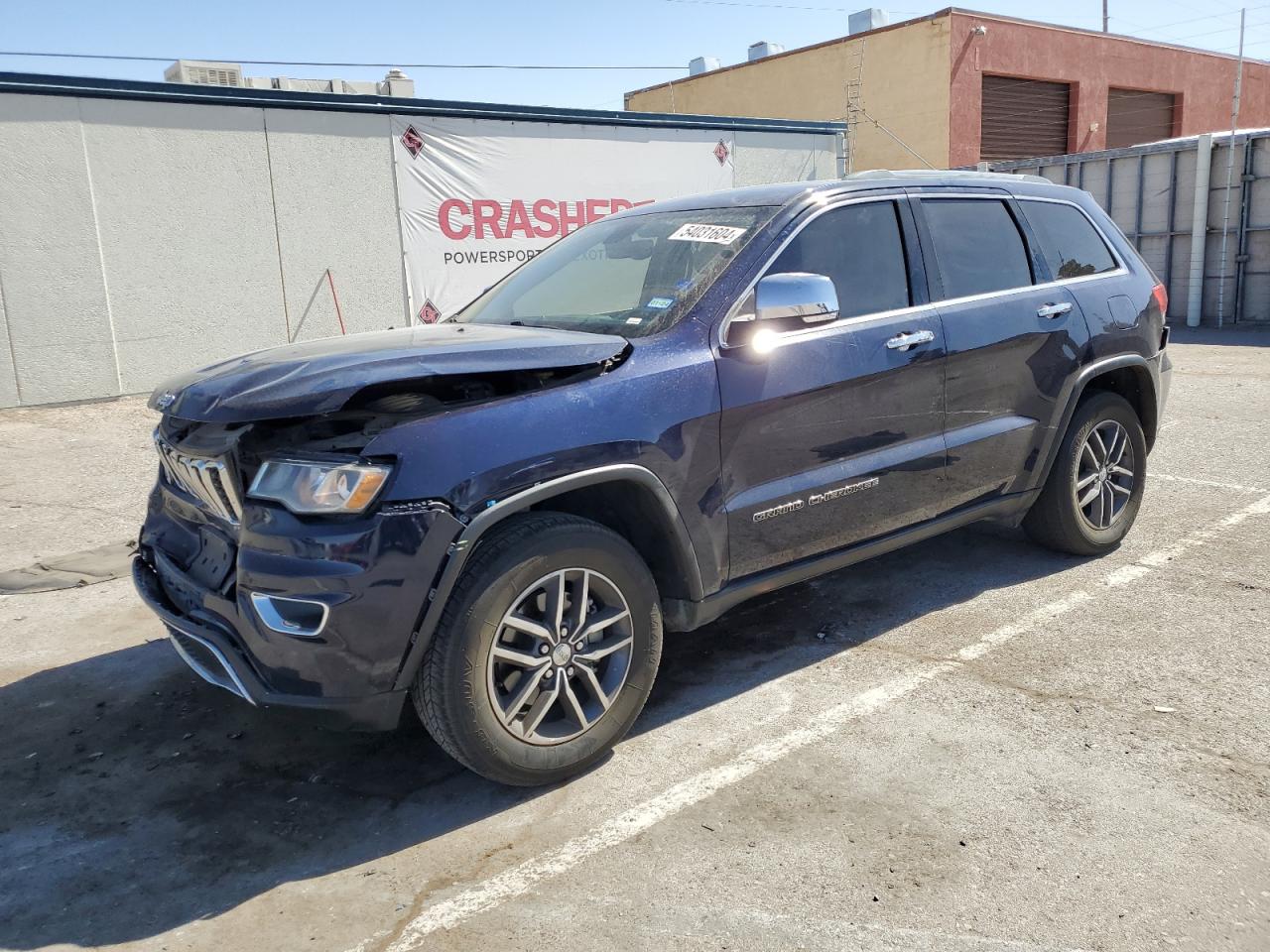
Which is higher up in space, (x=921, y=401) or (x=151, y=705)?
(x=921, y=401)

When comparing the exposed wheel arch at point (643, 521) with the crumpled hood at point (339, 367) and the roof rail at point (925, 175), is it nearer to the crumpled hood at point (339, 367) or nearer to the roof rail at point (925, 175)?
the crumpled hood at point (339, 367)

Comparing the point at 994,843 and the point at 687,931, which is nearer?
the point at 687,931

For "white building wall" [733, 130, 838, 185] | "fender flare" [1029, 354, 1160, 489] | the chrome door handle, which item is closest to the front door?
the chrome door handle

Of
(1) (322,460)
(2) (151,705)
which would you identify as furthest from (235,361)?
(2) (151,705)

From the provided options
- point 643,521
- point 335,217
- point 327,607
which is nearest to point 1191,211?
point 335,217

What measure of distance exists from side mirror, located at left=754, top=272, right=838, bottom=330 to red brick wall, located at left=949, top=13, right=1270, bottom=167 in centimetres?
2356

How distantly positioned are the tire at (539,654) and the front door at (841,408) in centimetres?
54

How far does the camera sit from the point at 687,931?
2.64m

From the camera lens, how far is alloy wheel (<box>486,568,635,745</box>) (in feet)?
10.5

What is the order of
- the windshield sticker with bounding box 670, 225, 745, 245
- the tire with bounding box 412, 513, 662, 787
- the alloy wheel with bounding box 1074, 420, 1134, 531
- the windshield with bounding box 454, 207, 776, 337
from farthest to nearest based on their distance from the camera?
the alloy wheel with bounding box 1074, 420, 1134, 531 < the windshield sticker with bounding box 670, 225, 745, 245 < the windshield with bounding box 454, 207, 776, 337 < the tire with bounding box 412, 513, 662, 787

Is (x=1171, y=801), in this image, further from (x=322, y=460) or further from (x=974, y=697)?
(x=322, y=460)

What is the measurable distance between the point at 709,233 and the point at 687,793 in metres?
2.12

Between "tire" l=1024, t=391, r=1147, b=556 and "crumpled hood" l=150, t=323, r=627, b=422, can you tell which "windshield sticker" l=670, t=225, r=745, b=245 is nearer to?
"crumpled hood" l=150, t=323, r=627, b=422

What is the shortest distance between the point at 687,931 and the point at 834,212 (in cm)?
276
